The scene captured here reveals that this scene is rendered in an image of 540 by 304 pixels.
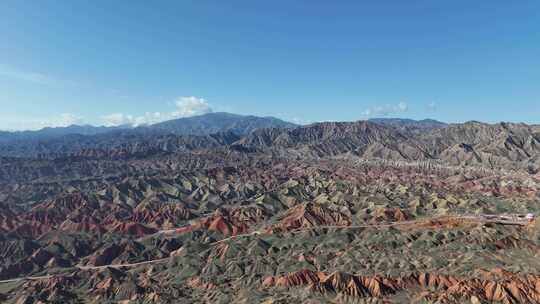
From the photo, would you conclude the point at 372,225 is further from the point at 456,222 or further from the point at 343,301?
the point at 343,301

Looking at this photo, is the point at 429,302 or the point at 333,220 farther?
the point at 333,220

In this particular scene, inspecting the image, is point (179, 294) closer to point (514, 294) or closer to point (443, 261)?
point (443, 261)

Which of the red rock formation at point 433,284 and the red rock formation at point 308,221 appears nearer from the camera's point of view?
the red rock formation at point 433,284

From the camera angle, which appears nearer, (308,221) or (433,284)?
(433,284)

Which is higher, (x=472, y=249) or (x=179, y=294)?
(x=472, y=249)

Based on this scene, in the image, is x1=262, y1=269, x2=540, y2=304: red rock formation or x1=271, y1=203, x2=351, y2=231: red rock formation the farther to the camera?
x1=271, y1=203, x2=351, y2=231: red rock formation

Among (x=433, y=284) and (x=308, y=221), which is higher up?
(x=433, y=284)

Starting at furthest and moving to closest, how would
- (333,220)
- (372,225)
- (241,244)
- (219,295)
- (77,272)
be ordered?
(333,220) → (372,225) → (241,244) → (77,272) → (219,295)

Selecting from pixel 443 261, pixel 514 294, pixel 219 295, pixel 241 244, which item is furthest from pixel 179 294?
pixel 514 294


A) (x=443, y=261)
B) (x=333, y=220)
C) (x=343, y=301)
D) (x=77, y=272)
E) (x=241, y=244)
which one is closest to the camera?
(x=343, y=301)

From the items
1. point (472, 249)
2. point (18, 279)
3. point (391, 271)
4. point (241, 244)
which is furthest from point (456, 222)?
point (18, 279)
